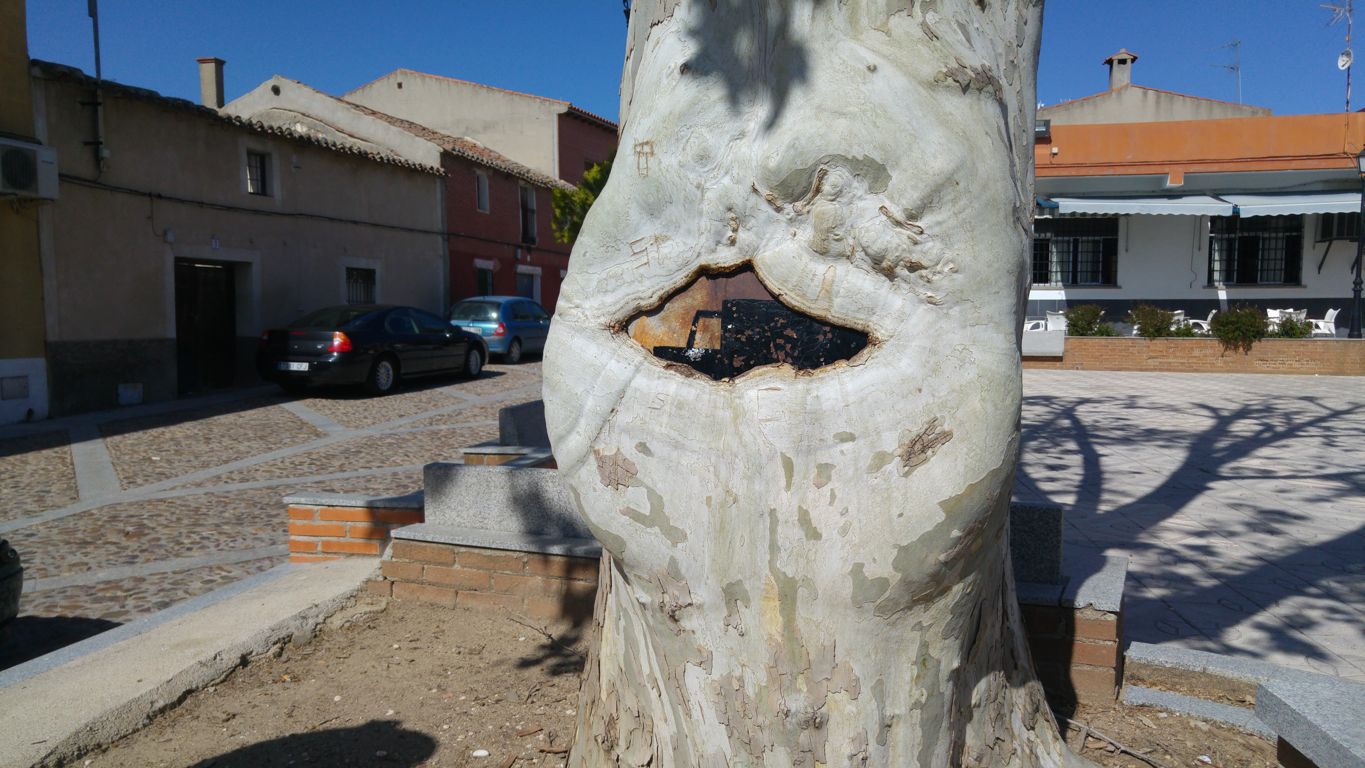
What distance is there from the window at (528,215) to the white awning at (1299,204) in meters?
18.2

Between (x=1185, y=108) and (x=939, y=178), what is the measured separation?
3222cm

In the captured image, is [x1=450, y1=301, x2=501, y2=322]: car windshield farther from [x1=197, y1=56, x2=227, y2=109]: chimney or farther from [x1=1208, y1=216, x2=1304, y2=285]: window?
[x1=1208, y1=216, x2=1304, y2=285]: window

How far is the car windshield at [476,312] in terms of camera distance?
1923 centimetres

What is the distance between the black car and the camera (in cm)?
1348

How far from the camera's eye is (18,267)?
11797mm

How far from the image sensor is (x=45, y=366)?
11992 mm

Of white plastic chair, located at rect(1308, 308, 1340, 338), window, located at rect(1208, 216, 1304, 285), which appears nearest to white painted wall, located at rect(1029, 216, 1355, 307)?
window, located at rect(1208, 216, 1304, 285)

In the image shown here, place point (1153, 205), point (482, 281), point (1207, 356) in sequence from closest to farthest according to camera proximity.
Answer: point (1207, 356) < point (1153, 205) < point (482, 281)

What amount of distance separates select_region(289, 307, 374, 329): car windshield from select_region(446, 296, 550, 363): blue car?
13.0 feet

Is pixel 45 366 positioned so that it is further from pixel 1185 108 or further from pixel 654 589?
pixel 1185 108

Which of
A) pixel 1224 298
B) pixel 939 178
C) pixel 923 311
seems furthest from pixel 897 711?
pixel 1224 298

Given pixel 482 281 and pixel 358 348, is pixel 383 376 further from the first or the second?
pixel 482 281

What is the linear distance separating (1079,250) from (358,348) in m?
17.1

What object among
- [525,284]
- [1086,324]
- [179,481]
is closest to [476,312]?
[525,284]
